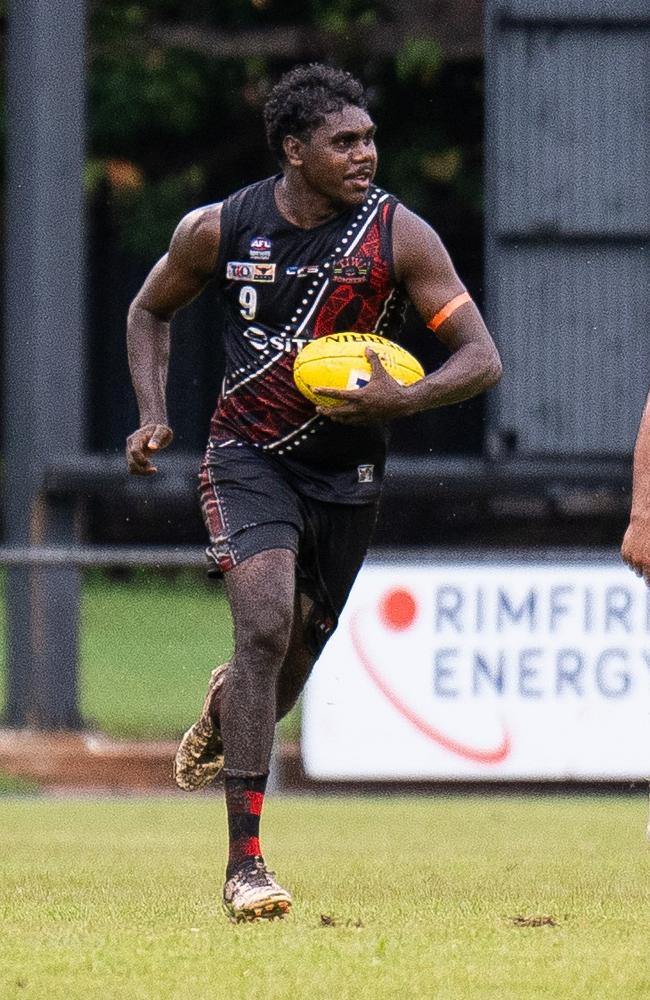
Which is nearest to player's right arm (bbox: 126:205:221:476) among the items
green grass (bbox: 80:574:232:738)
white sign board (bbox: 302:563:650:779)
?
white sign board (bbox: 302:563:650:779)

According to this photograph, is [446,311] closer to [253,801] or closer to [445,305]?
[445,305]

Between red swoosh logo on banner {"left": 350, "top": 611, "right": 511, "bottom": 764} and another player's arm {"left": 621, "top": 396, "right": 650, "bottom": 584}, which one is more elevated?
another player's arm {"left": 621, "top": 396, "right": 650, "bottom": 584}

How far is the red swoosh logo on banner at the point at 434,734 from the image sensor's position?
38.4ft

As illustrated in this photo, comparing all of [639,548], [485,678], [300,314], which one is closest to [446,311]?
[300,314]

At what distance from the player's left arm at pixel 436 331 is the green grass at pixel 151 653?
20.9 feet

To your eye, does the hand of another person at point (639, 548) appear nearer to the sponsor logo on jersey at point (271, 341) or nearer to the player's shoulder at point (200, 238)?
the sponsor logo on jersey at point (271, 341)

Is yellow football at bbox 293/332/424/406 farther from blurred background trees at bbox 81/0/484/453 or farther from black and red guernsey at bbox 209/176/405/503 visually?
blurred background trees at bbox 81/0/484/453

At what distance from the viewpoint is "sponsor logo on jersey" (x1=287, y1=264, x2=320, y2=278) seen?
6.74 metres

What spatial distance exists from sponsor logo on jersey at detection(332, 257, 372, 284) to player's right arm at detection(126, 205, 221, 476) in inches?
15.2

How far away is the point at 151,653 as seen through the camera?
541 inches

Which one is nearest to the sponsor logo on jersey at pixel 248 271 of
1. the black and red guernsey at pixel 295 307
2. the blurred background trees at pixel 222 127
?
the black and red guernsey at pixel 295 307

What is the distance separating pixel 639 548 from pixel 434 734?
214 inches

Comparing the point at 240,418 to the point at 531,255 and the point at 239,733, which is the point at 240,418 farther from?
the point at 531,255

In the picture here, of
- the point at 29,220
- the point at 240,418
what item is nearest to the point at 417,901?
the point at 240,418
